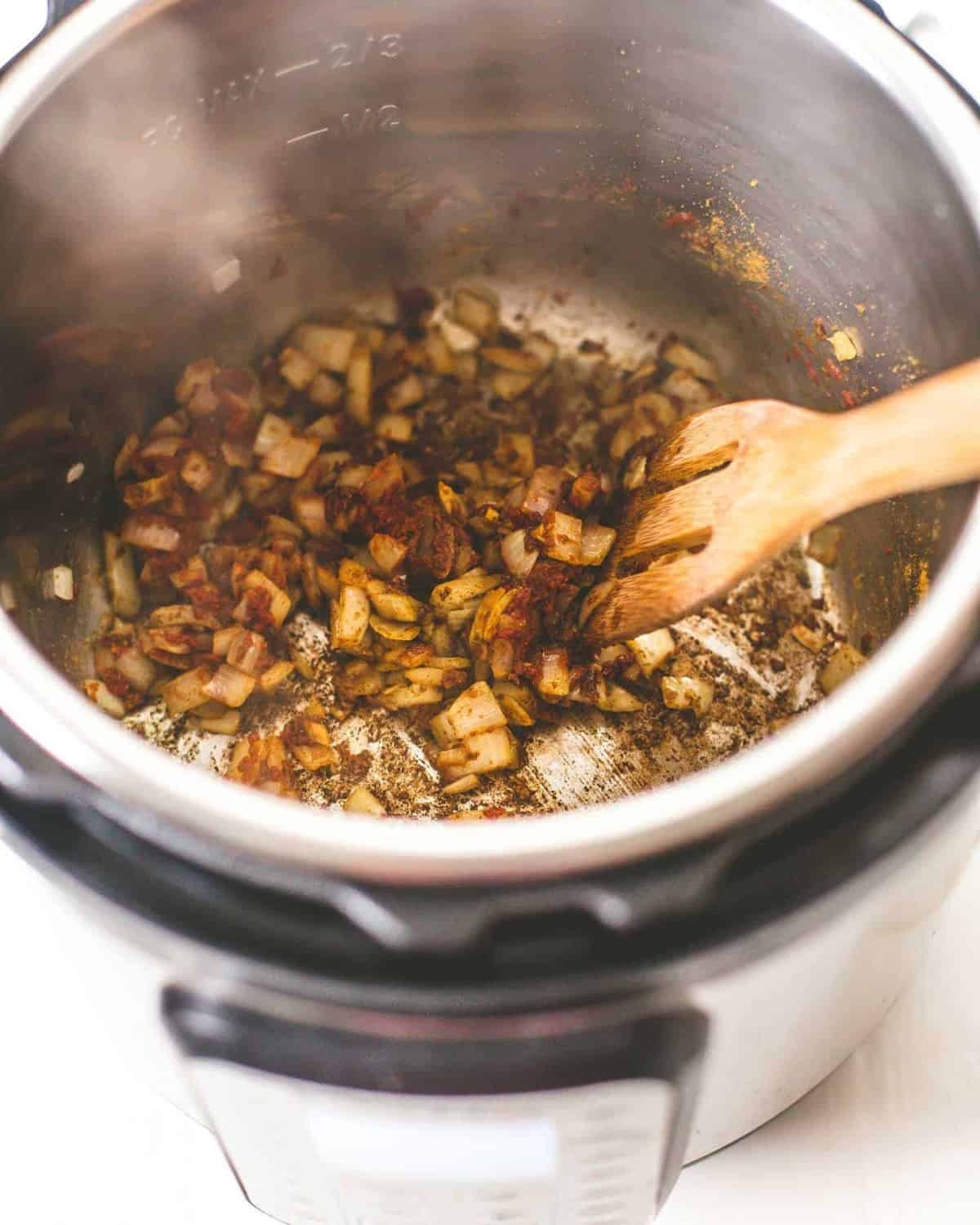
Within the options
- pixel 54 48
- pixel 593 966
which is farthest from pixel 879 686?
pixel 54 48

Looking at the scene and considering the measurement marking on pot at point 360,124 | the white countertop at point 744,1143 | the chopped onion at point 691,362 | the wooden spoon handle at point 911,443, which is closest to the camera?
the wooden spoon handle at point 911,443

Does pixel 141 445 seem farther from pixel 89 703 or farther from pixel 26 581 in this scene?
pixel 89 703

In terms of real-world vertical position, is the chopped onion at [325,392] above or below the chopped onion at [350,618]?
above

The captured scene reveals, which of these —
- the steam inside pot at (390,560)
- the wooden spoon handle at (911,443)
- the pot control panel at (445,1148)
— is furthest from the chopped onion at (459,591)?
the pot control panel at (445,1148)

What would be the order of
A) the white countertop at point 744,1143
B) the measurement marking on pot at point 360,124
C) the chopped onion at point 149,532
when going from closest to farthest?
the white countertop at point 744,1143
the measurement marking on pot at point 360,124
the chopped onion at point 149,532

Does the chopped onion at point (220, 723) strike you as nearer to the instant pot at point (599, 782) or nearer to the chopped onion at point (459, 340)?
the instant pot at point (599, 782)

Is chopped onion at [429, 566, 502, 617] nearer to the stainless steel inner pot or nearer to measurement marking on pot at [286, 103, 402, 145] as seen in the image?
the stainless steel inner pot

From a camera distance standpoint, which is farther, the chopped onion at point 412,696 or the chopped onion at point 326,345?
the chopped onion at point 326,345
